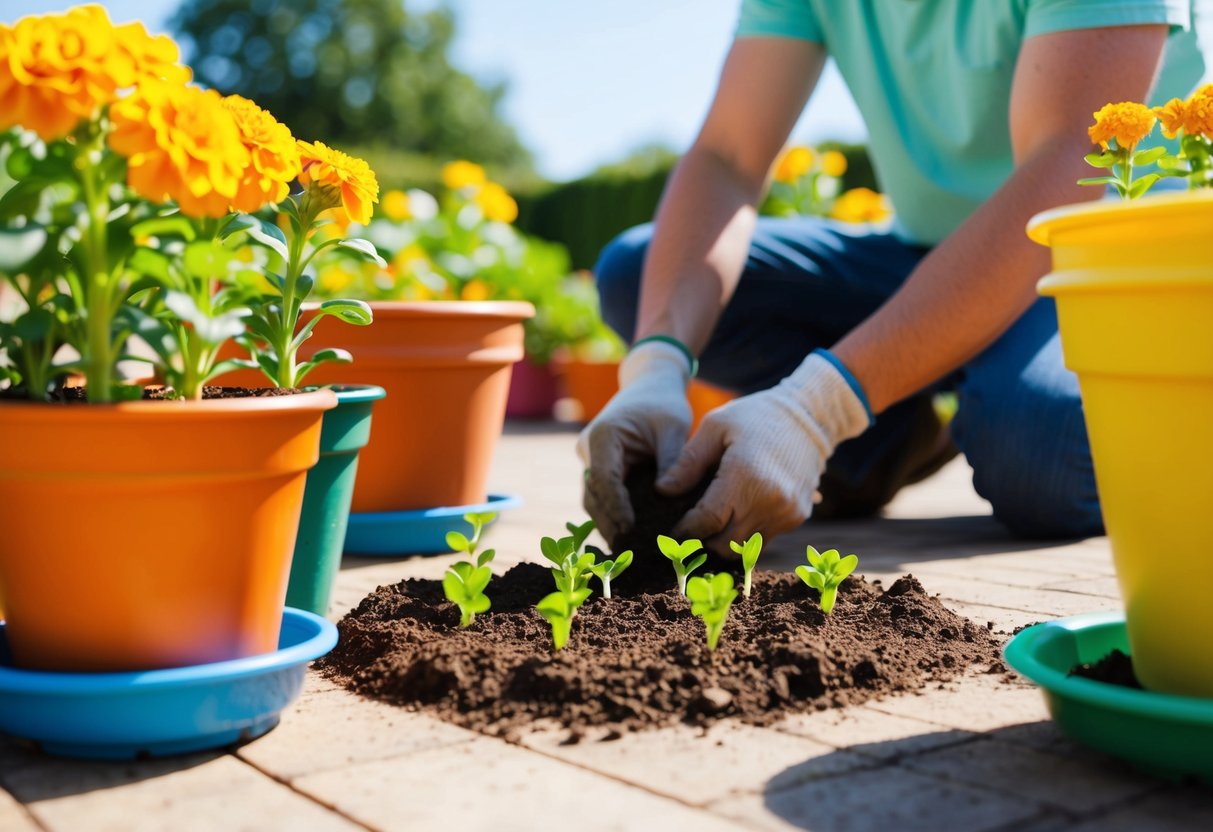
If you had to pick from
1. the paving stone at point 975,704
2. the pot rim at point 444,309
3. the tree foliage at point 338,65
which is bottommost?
the paving stone at point 975,704

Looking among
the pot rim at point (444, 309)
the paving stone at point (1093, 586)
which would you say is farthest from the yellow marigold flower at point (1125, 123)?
the pot rim at point (444, 309)

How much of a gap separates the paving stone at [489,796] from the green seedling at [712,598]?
26 cm

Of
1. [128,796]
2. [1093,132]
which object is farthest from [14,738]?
[1093,132]

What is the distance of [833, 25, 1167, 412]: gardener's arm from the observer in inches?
77.5

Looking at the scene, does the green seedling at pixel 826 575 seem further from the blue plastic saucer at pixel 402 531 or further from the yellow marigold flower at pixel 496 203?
the yellow marigold flower at pixel 496 203

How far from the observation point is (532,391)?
616 centimetres

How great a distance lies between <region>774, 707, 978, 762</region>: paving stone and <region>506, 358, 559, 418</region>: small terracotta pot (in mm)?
4929

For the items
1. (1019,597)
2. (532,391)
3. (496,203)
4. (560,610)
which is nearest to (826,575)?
(560,610)

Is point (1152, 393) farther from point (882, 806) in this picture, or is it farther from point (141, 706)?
point (141, 706)

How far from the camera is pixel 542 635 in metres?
1.44

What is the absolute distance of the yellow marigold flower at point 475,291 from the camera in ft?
16.2

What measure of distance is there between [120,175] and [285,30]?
31.8m

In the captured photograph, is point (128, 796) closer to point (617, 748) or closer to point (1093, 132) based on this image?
point (617, 748)

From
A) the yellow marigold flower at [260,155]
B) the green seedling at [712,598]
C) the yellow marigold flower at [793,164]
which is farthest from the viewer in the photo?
the yellow marigold flower at [793,164]
